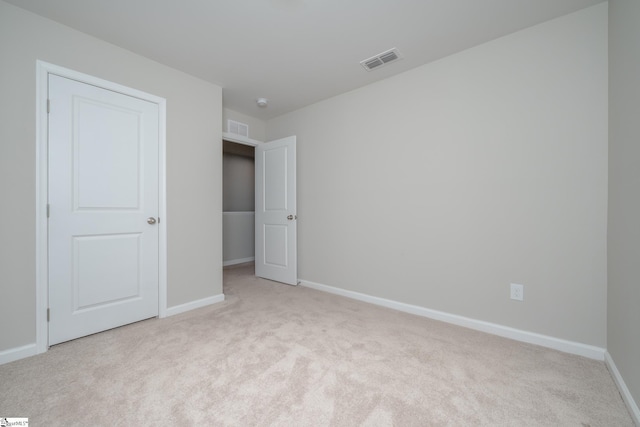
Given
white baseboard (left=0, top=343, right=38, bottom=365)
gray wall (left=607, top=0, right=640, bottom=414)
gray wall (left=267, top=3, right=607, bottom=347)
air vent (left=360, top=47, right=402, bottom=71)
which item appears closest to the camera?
gray wall (left=607, top=0, right=640, bottom=414)

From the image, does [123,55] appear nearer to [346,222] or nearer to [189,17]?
[189,17]

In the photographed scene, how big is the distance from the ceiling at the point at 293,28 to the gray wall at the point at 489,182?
0.81 ft

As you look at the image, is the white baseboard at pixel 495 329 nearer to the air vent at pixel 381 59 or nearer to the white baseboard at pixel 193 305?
the white baseboard at pixel 193 305

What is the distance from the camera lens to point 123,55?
94.2 inches

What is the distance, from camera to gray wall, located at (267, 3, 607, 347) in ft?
6.26

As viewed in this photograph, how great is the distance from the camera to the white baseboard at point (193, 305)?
8.73 feet

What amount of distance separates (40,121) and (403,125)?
3.13 m

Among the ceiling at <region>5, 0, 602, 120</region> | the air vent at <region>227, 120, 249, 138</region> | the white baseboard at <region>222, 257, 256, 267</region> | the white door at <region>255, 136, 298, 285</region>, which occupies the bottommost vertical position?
the white baseboard at <region>222, 257, 256, 267</region>

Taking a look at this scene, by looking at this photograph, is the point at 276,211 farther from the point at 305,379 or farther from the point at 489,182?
the point at 489,182

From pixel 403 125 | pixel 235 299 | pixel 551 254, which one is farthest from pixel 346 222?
pixel 551 254

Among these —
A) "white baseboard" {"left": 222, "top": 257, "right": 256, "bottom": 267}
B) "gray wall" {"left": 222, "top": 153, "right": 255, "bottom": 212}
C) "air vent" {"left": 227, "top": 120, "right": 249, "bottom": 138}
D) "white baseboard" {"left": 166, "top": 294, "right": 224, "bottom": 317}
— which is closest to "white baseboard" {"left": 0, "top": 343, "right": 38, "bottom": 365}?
"white baseboard" {"left": 166, "top": 294, "right": 224, "bottom": 317}

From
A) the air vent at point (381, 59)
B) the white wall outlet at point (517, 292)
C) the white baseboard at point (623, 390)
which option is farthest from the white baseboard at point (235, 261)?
the white baseboard at point (623, 390)

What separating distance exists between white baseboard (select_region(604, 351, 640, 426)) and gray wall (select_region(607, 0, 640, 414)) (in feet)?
0.11

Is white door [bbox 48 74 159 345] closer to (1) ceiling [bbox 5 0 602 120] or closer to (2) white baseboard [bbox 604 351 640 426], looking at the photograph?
(1) ceiling [bbox 5 0 602 120]
